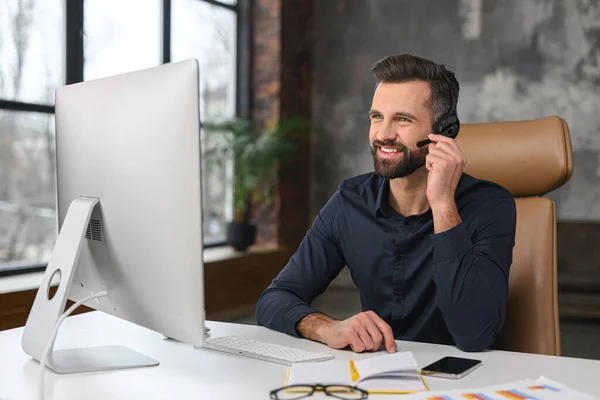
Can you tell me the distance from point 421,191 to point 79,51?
2788mm

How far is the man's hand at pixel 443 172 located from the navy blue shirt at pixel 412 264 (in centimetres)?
8

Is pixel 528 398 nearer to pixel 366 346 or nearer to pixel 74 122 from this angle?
pixel 366 346

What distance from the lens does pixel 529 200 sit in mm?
1853

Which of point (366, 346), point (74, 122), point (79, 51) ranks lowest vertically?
point (366, 346)

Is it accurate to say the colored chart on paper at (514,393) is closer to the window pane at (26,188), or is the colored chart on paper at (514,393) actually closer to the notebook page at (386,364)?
the notebook page at (386,364)

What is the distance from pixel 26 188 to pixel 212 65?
6.09 feet

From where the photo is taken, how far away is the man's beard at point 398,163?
1745mm

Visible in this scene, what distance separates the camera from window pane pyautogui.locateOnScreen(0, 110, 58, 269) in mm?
3594

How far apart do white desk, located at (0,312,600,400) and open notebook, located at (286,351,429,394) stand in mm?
30

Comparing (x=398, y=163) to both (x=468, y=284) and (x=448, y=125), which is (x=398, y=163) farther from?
(x=468, y=284)

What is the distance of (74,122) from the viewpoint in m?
1.36

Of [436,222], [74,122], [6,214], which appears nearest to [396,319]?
[436,222]

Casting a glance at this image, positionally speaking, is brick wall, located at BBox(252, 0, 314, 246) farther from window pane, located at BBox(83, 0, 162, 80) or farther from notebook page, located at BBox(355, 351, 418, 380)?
notebook page, located at BBox(355, 351, 418, 380)

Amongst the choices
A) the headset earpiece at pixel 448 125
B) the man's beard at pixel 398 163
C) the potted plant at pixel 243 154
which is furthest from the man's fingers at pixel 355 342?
the potted plant at pixel 243 154
